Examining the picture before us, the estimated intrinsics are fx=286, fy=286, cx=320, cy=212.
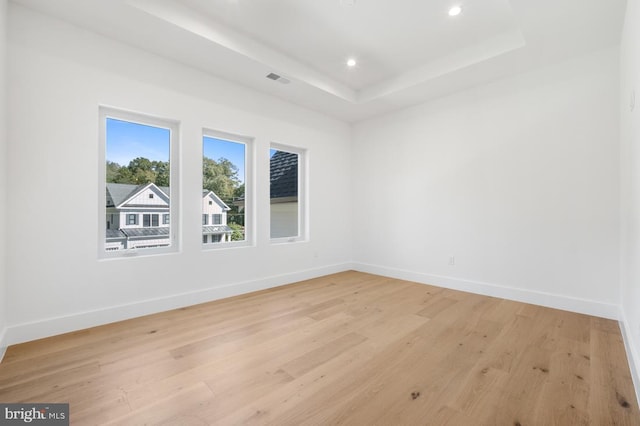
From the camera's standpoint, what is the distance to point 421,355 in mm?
2188

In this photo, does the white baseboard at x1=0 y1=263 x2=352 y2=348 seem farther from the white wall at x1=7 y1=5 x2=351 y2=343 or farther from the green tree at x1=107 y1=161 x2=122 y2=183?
the green tree at x1=107 y1=161 x2=122 y2=183

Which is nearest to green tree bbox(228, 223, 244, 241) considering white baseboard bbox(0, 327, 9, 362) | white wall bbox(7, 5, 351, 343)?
white wall bbox(7, 5, 351, 343)

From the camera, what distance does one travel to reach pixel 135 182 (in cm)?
308

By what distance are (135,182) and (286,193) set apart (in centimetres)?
213

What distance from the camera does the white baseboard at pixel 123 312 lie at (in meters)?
2.36

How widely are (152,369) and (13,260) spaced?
1544 millimetres

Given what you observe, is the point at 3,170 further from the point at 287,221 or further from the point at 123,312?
the point at 287,221

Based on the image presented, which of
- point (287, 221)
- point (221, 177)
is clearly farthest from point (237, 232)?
point (287, 221)

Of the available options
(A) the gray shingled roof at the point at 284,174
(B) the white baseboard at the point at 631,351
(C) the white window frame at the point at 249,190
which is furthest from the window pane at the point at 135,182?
(B) the white baseboard at the point at 631,351

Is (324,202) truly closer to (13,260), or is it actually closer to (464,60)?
(464,60)

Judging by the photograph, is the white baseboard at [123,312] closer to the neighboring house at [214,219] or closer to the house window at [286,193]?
the neighboring house at [214,219]

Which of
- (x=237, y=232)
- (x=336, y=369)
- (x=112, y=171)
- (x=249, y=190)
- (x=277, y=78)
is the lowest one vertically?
(x=336, y=369)

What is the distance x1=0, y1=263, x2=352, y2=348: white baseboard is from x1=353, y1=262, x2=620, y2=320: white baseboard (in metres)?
1.93

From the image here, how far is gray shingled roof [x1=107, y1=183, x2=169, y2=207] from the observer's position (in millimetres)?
2908
